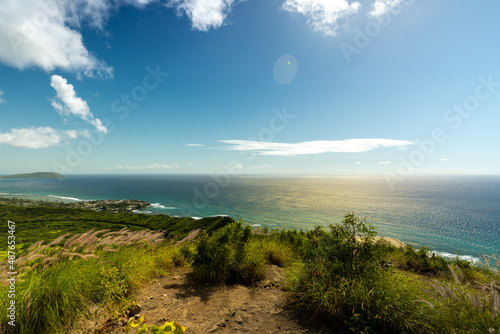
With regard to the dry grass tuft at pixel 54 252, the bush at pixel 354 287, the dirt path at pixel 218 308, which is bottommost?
the dirt path at pixel 218 308

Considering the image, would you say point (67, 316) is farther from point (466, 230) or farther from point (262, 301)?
point (466, 230)

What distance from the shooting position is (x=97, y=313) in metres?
3.55

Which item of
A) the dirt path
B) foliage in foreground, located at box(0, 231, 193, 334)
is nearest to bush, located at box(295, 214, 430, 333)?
the dirt path

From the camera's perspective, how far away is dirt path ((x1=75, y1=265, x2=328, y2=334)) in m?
3.65

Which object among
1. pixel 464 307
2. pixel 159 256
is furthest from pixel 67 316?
pixel 464 307

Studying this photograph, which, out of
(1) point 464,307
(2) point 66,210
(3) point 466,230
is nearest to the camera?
(1) point 464,307

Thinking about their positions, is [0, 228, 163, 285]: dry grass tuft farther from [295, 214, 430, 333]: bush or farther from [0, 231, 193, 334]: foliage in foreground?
[295, 214, 430, 333]: bush

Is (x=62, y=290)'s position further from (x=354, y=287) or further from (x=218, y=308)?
(x=354, y=287)

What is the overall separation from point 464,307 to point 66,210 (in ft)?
259

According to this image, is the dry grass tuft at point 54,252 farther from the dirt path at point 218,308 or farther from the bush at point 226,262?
the bush at point 226,262

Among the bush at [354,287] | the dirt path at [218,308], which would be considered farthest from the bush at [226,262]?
the bush at [354,287]

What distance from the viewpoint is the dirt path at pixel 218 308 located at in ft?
12.0

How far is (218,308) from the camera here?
4.34 m

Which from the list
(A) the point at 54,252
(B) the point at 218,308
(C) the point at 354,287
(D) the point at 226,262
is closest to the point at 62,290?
(A) the point at 54,252
